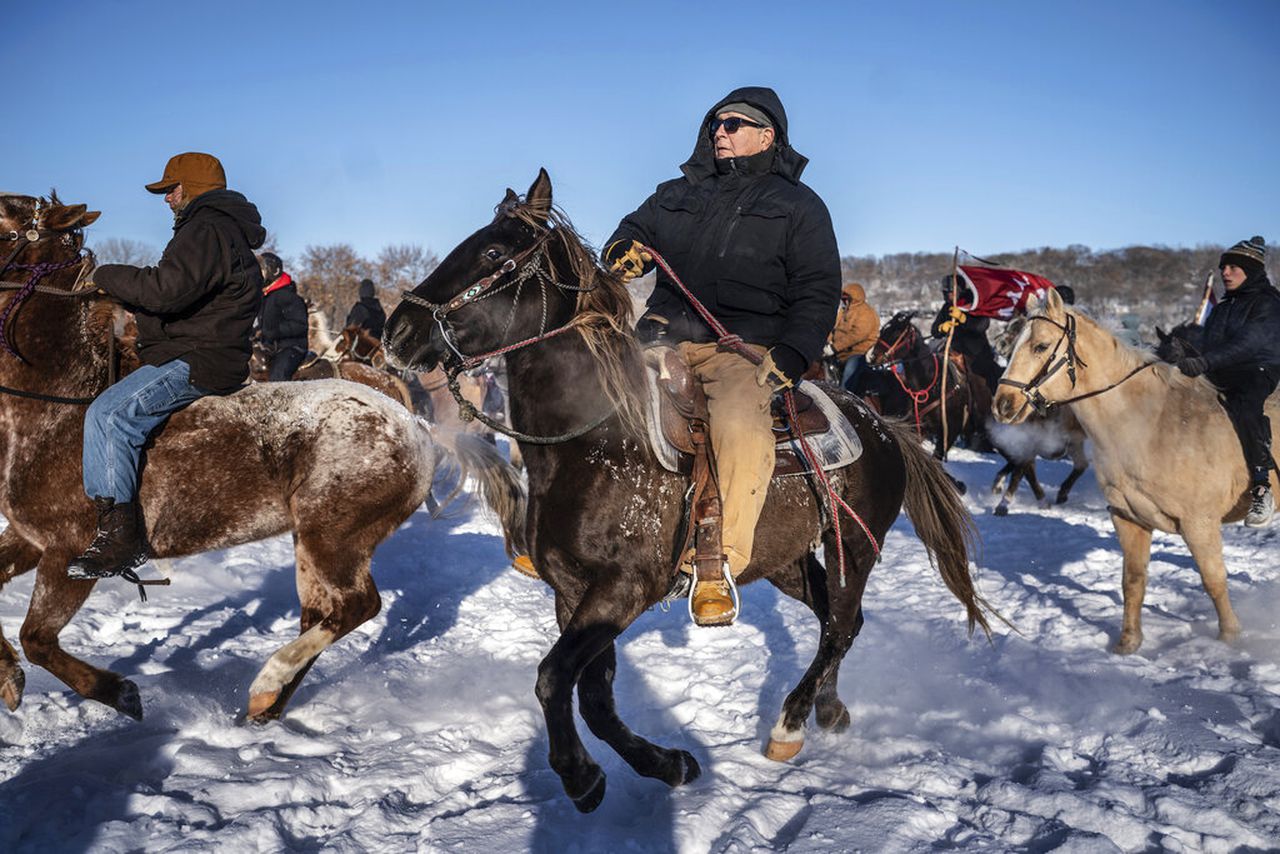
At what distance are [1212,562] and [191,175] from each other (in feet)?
23.0

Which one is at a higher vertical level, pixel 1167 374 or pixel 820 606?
pixel 1167 374

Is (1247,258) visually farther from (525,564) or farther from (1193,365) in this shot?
(525,564)

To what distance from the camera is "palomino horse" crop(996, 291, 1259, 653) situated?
6.51 m

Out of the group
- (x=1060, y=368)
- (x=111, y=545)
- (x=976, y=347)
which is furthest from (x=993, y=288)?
(x=111, y=545)

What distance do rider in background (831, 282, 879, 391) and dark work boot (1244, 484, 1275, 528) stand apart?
8.92 meters

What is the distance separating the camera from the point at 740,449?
4152 millimetres

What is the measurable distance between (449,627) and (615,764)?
2821mm

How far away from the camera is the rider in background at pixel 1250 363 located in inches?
264

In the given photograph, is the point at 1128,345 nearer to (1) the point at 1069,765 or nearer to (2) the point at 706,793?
(1) the point at 1069,765

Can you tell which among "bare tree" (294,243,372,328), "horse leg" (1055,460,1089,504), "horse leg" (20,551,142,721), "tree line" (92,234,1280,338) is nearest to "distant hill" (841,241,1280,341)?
"tree line" (92,234,1280,338)

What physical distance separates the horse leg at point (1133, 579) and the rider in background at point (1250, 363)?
82 cm

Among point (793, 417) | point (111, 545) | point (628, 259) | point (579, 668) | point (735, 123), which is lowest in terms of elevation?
point (579, 668)

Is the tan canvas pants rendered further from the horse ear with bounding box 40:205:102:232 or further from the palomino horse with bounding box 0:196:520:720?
the horse ear with bounding box 40:205:102:232

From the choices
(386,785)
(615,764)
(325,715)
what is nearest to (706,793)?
(615,764)
